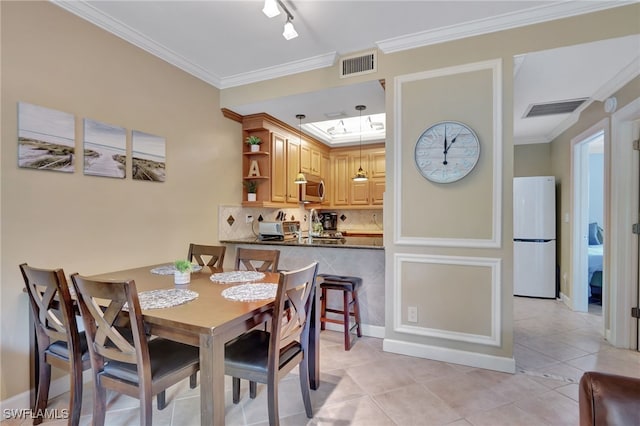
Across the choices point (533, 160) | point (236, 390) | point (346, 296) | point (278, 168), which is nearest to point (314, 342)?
point (236, 390)

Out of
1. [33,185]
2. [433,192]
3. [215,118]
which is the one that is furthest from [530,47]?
[33,185]

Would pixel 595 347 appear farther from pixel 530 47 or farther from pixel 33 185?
pixel 33 185

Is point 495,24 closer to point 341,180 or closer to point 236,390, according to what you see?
point 236,390

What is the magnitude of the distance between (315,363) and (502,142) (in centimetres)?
217

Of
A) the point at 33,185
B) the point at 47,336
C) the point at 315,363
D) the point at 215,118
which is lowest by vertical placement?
the point at 315,363

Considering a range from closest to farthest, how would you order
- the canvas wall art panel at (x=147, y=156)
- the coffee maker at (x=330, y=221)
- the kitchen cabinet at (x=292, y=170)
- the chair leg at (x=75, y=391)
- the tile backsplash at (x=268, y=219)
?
the chair leg at (x=75, y=391), the canvas wall art panel at (x=147, y=156), the tile backsplash at (x=268, y=219), the kitchen cabinet at (x=292, y=170), the coffee maker at (x=330, y=221)

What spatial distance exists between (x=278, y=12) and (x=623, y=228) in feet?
11.2

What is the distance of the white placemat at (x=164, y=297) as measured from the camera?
153cm

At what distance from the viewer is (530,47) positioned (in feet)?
7.59

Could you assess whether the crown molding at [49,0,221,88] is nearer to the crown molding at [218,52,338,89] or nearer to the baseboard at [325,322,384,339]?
the crown molding at [218,52,338,89]

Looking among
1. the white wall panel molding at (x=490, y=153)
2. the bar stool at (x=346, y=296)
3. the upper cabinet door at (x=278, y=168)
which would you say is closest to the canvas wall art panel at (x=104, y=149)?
the upper cabinet door at (x=278, y=168)

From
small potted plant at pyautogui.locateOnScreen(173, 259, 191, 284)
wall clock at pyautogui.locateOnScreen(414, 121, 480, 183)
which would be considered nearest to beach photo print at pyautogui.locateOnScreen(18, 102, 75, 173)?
small potted plant at pyautogui.locateOnScreen(173, 259, 191, 284)

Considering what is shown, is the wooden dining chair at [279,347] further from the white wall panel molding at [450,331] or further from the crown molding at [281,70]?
the crown molding at [281,70]

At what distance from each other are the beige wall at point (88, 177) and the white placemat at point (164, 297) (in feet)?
2.91
